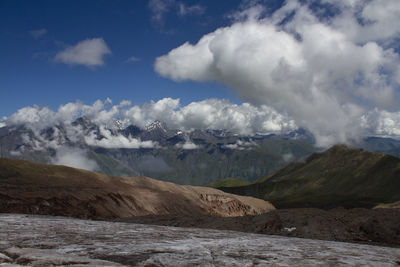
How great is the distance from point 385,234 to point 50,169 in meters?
86.8

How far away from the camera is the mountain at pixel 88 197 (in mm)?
45531

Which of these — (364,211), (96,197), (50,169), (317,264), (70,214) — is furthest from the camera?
(50,169)

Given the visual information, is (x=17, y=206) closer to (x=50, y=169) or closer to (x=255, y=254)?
(x=255, y=254)

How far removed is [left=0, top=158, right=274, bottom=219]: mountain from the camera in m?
45.5

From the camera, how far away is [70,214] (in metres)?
46.1

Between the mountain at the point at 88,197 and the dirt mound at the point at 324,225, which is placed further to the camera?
the mountain at the point at 88,197

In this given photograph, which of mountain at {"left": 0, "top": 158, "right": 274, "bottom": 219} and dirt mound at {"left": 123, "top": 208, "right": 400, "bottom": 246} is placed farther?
mountain at {"left": 0, "top": 158, "right": 274, "bottom": 219}

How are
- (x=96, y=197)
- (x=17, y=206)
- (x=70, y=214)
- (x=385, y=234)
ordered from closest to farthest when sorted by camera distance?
(x=385, y=234) → (x=17, y=206) → (x=70, y=214) → (x=96, y=197)

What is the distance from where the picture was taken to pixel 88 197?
5188cm

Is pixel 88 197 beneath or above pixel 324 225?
above

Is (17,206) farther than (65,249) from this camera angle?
Yes

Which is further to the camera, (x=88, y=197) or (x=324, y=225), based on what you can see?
(x=88, y=197)

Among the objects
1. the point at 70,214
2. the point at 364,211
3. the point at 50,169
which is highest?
the point at 50,169

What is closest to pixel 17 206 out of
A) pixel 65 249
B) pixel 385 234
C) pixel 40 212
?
pixel 40 212
